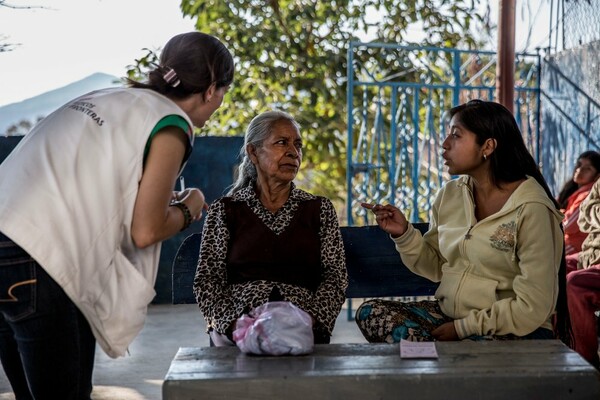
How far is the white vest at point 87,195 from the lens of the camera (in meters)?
2.04

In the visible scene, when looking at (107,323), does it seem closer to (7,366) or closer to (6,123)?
(7,366)

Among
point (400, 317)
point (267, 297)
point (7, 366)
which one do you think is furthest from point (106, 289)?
point (400, 317)

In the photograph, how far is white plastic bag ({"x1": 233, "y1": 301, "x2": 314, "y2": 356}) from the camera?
2582mm

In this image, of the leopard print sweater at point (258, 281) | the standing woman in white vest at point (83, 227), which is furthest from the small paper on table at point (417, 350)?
the standing woman in white vest at point (83, 227)

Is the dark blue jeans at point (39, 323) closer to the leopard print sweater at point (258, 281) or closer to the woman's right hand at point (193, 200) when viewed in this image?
the woman's right hand at point (193, 200)

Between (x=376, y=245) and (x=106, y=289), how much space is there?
5.80ft

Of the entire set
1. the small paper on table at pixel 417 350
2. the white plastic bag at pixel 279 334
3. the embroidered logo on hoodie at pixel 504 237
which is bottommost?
the small paper on table at pixel 417 350

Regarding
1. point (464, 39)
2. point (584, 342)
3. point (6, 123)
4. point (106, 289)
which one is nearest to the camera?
point (106, 289)

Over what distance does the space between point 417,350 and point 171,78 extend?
1.10 m

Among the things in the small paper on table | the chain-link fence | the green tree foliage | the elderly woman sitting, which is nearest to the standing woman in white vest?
the small paper on table

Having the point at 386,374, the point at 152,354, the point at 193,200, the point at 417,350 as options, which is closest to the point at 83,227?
the point at 193,200

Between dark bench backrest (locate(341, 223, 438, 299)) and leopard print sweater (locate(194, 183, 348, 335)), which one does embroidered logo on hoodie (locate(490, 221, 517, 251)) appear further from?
dark bench backrest (locate(341, 223, 438, 299))

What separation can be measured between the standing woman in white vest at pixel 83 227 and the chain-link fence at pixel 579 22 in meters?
4.73

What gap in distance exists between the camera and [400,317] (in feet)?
10.2
